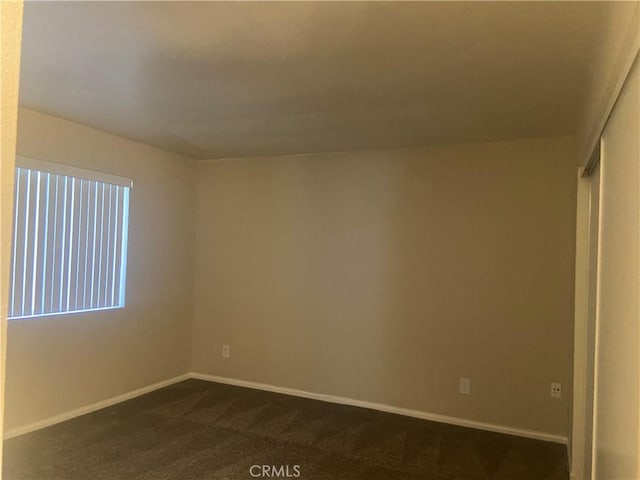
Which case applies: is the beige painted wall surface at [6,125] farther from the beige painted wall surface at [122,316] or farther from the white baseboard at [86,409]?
the white baseboard at [86,409]

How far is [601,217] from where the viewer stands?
1.97 metres

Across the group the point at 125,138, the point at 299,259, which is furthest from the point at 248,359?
the point at 125,138

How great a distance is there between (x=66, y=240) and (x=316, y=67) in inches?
93.9

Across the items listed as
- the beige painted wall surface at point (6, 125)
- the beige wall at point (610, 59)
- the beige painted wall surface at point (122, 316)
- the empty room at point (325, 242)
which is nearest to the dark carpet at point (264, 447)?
the empty room at point (325, 242)

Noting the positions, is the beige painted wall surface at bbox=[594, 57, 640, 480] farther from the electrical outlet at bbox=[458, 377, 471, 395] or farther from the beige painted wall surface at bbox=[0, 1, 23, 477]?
the electrical outlet at bbox=[458, 377, 471, 395]

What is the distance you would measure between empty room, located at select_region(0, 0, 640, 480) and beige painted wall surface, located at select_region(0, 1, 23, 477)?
109 cm

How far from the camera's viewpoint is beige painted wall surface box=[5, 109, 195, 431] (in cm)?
312

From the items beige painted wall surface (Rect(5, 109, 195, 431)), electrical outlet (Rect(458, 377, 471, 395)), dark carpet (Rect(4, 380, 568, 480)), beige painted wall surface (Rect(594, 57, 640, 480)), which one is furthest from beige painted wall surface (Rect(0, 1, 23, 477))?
electrical outlet (Rect(458, 377, 471, 395))

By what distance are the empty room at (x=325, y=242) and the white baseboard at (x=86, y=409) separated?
16mm

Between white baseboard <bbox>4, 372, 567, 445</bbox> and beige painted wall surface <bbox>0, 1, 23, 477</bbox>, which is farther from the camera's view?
white baseboard <bbox>4, 372, 567, 445</bbox>

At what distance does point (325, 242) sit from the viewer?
4047mm

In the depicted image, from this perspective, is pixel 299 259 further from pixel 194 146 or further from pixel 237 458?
pixel 237 458

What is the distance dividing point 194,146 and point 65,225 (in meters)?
1.24

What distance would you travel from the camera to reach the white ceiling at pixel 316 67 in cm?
165
